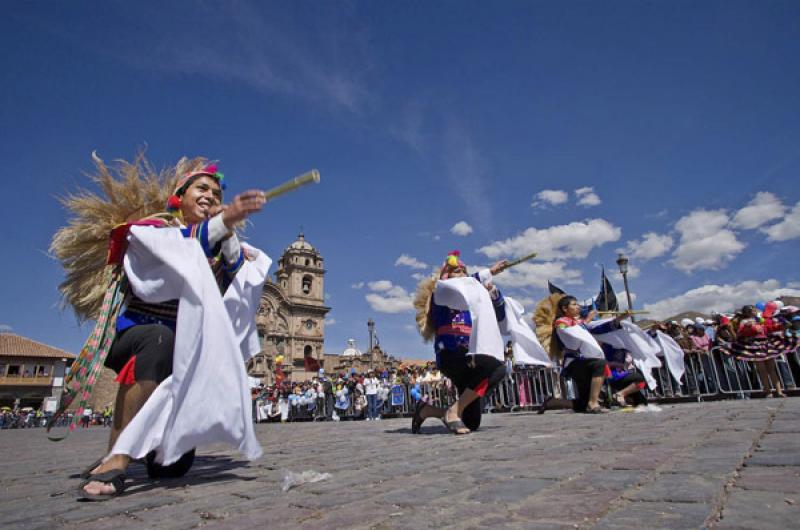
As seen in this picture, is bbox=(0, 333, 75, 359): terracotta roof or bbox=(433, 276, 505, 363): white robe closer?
bbox=(433, 276, 505, 363): white robe

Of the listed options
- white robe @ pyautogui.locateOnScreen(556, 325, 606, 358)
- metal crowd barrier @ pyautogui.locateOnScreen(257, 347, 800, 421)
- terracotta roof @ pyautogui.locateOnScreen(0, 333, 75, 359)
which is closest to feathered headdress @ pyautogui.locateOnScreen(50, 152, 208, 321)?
white robe @ pyautogui.locateOnScreen(556, 325, 606, 358)

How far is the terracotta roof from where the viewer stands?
168ft

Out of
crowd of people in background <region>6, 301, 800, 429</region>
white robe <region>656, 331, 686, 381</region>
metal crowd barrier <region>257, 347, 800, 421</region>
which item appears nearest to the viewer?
crowd of people in background <region>6, 301, 800, 429</region>

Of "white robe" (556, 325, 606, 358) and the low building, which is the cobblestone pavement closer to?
"white robe" (556, 325, 606, 358)

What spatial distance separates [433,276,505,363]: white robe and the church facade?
5168cm

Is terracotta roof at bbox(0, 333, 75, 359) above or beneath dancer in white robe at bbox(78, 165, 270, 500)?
above

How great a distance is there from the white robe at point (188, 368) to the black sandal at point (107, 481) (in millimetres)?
109

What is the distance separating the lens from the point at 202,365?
2732 mm

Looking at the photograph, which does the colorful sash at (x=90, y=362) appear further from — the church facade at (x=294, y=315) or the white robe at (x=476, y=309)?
the church facade at (x=294, y=315)

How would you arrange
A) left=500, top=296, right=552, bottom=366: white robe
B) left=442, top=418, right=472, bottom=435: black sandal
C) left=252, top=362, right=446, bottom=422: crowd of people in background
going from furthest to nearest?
left=252, top=362, right=446, bottom=422: crowd of people in background
left=500, top=296, right=552, bottom=366: white robe
left=442, top=418, right=472, bottom=435: black sandal

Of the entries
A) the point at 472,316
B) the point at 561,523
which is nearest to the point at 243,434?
the point at 561,523

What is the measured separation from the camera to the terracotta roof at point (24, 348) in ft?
168

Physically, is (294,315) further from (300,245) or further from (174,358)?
(174,358)

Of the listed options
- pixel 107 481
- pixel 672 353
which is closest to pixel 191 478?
pixel 107 481
